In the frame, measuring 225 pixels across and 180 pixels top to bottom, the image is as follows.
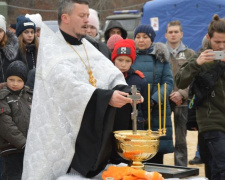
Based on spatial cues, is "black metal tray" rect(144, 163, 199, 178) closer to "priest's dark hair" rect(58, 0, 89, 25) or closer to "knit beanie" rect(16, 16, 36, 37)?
"priest's dark hair" rect(58, 0, 89, 25)

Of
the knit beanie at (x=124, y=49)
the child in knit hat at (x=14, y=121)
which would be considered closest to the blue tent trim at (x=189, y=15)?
the knit beanie at (x=124, y=49)

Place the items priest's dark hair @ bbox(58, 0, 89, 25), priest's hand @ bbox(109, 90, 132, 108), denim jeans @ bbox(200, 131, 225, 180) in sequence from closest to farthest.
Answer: priest's hand @ bbox(109, 90, 132, 108) < priest's dark hair @ bbox(58, 0, 89, 25) < denim jeans @ bbox(200, 131, 225, 180)

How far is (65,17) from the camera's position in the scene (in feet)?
14.2

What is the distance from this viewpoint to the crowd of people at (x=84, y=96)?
13.7 ft

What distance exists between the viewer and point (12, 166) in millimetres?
5691

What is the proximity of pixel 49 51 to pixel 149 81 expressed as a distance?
2104 millimetres

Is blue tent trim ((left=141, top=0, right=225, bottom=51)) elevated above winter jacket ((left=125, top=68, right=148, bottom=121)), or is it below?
above

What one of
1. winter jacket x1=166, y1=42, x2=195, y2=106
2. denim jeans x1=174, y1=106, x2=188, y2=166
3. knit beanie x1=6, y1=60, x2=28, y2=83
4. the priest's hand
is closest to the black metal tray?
the priest's hand

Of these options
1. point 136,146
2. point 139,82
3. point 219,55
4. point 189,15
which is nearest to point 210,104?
point 219,55

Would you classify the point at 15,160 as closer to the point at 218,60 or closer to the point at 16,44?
the point at 16,44

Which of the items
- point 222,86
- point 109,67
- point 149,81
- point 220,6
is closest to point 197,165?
point 149,81

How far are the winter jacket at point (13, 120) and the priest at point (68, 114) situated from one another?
1.30m

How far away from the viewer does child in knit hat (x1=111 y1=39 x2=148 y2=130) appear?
549cm

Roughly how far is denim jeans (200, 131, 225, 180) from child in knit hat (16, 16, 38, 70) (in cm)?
250
